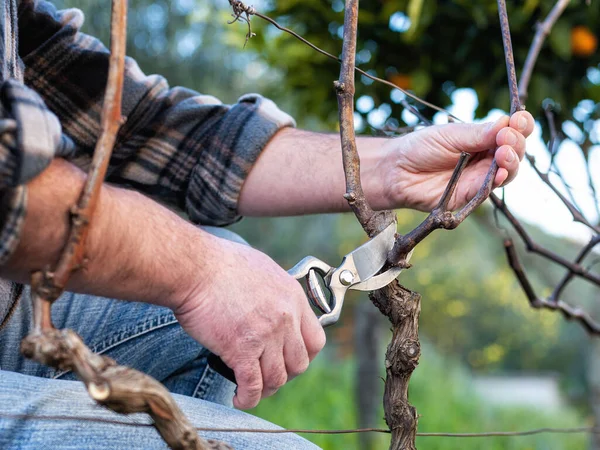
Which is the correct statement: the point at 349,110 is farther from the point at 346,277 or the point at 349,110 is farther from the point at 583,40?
the point at 583,40

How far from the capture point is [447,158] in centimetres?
112

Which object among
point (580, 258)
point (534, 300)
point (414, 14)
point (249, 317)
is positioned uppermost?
point (414, 14)

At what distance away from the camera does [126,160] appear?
1.32m

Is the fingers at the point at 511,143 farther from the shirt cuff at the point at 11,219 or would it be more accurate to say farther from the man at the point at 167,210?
the shirt cuff at the point at 11,219

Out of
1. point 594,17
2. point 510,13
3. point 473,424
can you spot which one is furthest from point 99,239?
point 473,424

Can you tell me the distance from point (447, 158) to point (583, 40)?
866mm

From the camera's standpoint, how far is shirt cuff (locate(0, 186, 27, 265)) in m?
0.64

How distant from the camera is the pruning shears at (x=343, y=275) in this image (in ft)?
2.97

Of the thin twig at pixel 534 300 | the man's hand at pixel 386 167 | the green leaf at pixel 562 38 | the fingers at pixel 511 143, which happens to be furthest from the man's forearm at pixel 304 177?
the green leaf at pixel 562 38

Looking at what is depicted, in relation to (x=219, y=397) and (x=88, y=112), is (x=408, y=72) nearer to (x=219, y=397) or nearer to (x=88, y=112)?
(x=88, y=112)

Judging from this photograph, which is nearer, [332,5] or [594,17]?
[594,17]

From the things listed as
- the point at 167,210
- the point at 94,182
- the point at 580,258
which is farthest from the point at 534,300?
the point at 94,182

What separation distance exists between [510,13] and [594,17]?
8.5 inches

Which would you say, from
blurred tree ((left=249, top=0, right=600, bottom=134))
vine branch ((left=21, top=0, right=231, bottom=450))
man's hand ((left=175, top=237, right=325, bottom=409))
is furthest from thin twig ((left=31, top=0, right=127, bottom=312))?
blurred tree ((left=249, top=0, right=600, bottom=134))
